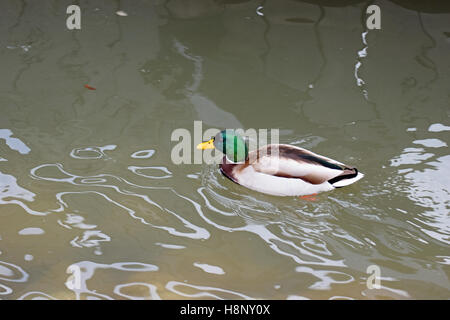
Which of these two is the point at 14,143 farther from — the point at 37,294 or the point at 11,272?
the point at 37,294

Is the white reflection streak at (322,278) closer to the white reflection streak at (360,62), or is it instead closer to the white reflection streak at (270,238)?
the white reflection streak at (270,238)

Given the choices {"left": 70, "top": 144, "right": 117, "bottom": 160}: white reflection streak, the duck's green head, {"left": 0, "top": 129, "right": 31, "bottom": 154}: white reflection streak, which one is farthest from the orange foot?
{"left": 0, "top": 129, "right": 31, "bottom": 154}: white reflection streak

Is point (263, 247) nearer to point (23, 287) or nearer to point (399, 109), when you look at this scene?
point (23, 287)

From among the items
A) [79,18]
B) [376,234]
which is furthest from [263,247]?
[79,18]

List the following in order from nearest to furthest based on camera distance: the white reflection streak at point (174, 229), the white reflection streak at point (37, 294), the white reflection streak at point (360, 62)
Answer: the white reflection streak at point (37, 294) < the white reflection streak at point (174, 229) < the white reflection streak at point (360, 62)

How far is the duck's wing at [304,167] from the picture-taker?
5.00m

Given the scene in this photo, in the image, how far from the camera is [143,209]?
4.93 metres

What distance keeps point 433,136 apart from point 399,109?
62 centimetres

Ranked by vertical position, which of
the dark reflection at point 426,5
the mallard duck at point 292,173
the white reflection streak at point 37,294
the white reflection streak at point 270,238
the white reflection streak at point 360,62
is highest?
the dark reflection at point 426,5

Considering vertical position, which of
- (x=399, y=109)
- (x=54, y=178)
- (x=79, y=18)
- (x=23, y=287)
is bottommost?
(x=23, y=287)

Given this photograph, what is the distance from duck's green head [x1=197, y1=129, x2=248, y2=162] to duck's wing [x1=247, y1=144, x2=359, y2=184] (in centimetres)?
26

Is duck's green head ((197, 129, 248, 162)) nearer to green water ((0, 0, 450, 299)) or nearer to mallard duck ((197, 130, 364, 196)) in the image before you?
mallard duck ((197, 130, 364, 196))

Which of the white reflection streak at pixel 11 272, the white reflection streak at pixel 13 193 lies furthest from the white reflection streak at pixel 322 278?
the white reflection streak at pixel 13 193

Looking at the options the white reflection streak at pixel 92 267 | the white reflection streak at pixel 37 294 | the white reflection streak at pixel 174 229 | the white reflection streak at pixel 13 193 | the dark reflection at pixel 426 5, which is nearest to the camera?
the white reflection streak at pixel 37 294
